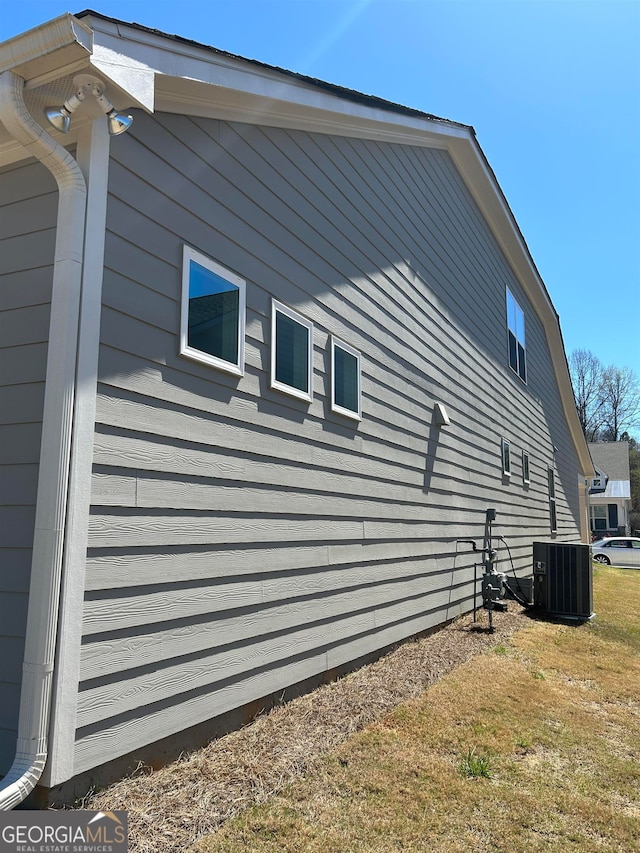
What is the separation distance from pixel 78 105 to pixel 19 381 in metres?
1.24

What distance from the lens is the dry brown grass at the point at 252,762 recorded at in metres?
2.62

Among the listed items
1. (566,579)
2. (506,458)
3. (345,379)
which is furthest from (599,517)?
(345,379)

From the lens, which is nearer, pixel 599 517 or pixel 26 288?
pixel 26 288

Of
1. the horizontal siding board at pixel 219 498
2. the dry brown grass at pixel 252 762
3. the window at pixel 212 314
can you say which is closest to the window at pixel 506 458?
the horizontal siding board at pixel 219 498

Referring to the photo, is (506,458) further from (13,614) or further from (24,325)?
(13,614)

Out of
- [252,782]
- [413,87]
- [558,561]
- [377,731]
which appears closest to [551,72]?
[413,87]

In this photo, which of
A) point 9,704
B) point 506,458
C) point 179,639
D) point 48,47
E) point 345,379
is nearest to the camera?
point 48,47

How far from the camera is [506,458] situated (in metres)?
10.5

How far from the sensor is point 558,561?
8.66m

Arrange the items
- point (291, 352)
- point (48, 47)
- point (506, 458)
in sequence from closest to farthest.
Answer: point (48, 47)
point (291, 352)
point (506, 458)

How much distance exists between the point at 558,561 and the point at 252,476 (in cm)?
629

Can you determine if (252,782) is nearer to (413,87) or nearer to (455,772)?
(455,772)

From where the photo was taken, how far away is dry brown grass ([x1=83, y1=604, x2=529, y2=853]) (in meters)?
2.62

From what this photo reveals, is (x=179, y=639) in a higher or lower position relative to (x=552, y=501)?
lower
